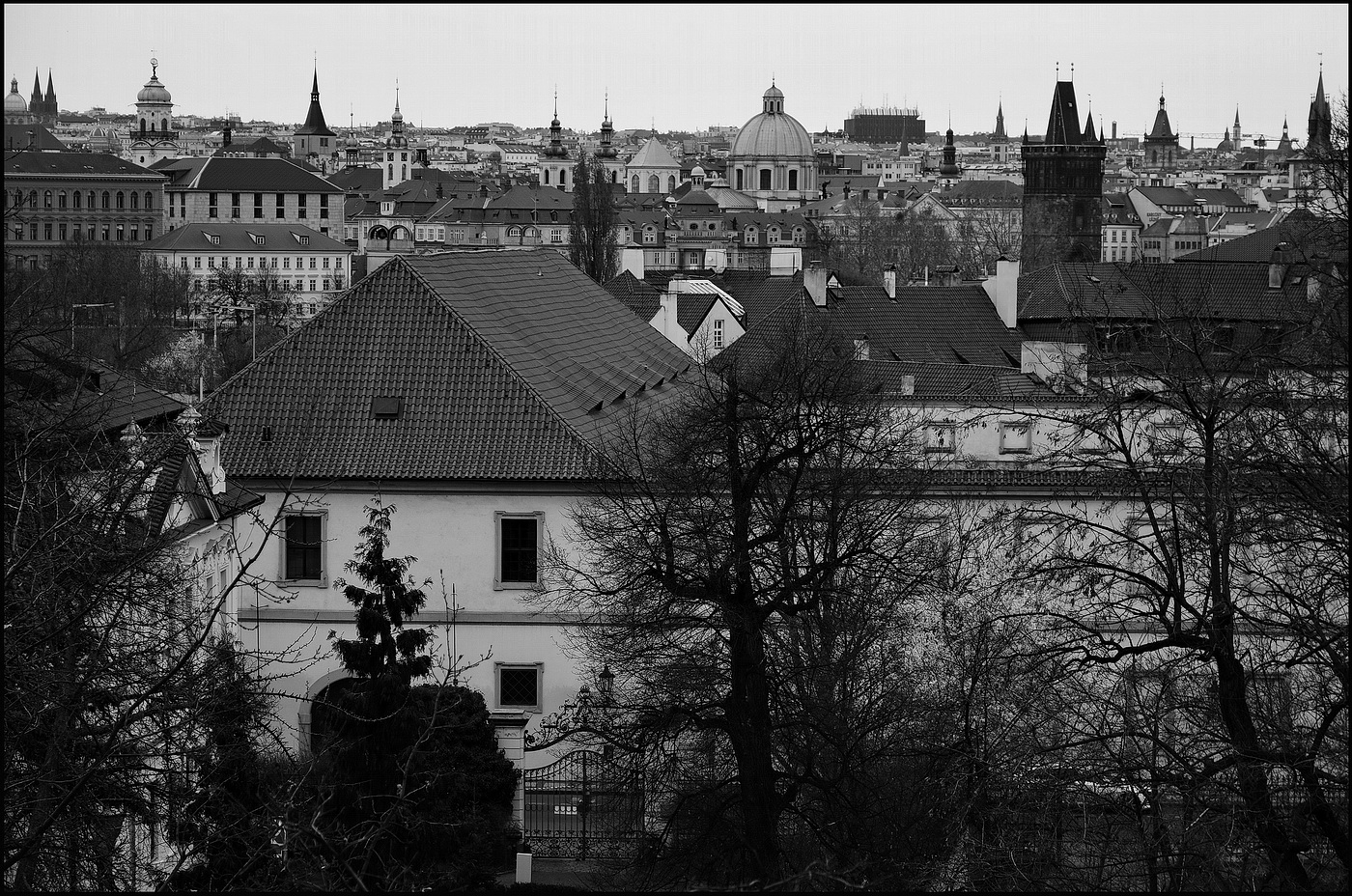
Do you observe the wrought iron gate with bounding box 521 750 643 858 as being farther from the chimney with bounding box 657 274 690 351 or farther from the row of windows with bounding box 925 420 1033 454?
the chimney with bounding box 657 274 690 351

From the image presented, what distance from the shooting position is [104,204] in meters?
113

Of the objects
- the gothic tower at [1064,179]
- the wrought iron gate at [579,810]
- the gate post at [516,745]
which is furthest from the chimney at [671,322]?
the gothic tower at [1064,179]

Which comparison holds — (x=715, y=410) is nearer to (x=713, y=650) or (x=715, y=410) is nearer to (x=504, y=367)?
(x=713, y=650)

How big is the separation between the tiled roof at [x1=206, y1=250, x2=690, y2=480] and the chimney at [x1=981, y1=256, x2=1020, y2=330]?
20.2 metres

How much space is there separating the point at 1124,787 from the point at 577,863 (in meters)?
6.48

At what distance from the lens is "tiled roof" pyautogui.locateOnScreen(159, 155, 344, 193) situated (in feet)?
456

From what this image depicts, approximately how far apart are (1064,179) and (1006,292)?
7942 cm

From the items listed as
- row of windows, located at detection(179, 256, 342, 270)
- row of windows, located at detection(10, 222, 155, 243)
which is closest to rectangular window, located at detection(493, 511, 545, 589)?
row of windows, located at detection(10, 222, 155, 243)

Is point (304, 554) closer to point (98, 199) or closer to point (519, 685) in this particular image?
point (519, 685)

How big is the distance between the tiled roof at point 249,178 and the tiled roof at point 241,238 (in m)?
14.6

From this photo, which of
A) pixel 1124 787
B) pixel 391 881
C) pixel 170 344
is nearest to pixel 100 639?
pixel 391 881

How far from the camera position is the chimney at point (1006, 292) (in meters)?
43.8

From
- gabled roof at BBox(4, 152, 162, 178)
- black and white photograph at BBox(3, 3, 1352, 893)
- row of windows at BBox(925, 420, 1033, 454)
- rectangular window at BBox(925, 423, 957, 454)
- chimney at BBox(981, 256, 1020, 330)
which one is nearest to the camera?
black and white photograph at BBox(3, 3, 1352, 893)

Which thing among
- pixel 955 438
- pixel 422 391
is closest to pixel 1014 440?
pixel 955 438
